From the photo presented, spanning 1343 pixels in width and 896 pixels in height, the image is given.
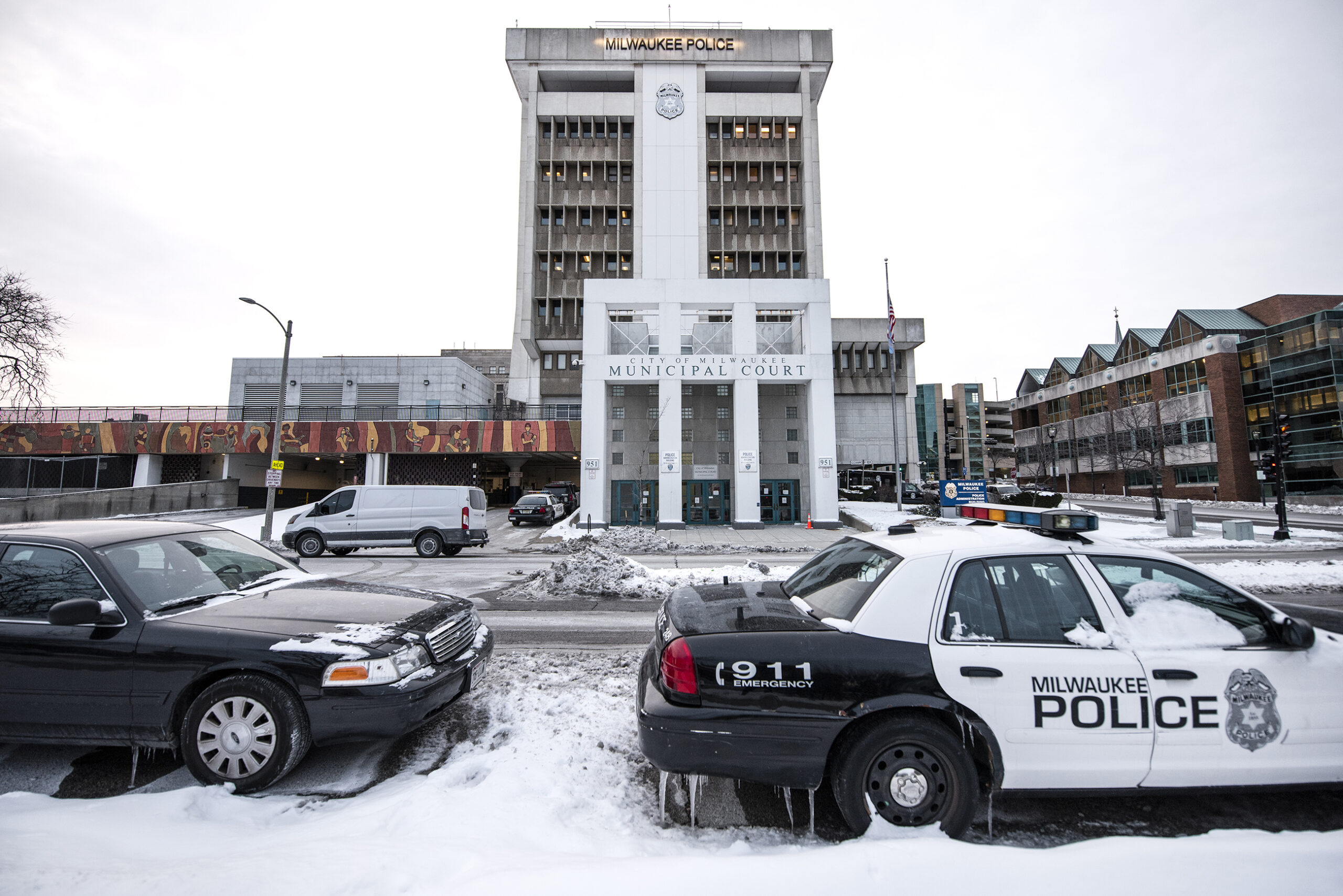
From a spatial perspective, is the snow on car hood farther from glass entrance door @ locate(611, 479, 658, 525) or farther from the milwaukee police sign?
glass entrance door @ locate(611, 479, 658, 525)

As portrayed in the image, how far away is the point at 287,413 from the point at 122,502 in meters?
16.3

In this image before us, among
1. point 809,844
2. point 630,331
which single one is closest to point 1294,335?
point 630,331

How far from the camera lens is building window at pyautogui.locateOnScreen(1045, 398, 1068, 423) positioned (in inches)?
2662

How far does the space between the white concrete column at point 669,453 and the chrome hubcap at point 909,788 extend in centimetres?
2507

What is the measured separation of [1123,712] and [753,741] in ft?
6.29

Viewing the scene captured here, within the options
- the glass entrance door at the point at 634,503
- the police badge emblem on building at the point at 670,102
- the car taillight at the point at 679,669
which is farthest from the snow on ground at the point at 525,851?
the police badge emblem on building at the point at 670,102

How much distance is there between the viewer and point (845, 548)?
4.28m

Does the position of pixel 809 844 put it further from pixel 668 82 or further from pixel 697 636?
pixel 668 82

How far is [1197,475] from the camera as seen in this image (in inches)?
1934

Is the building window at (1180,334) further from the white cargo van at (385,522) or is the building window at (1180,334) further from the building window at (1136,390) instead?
the white cargo van at (385,522)

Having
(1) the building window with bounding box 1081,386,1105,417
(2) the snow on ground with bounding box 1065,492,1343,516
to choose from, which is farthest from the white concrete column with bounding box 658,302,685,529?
(1) the building window with bounding box 1081,386,1105,417

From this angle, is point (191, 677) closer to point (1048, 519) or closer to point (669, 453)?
point (1048, 519)

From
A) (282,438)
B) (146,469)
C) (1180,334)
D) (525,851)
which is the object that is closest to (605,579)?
(525,851)

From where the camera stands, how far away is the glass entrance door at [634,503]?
99.2 feet
